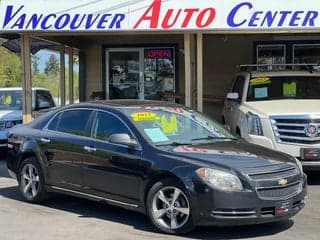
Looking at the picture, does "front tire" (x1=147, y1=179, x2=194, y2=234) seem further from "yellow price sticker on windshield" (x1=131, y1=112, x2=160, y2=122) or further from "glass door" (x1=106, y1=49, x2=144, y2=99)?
"glass door" (x1=106, y1=49, x2=144, y2=99)

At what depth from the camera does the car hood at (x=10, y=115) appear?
14.4 meters

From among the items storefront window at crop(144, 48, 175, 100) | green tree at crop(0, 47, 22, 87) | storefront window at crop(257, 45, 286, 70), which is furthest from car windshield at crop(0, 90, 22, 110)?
green tree at crop(0, 47, 22, 87)

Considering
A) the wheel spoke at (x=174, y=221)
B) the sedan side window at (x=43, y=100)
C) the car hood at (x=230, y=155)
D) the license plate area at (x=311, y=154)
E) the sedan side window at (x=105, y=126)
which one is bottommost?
the wheel spoke at (x=174, y=221)

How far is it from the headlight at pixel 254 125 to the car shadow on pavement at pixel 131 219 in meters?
2.97

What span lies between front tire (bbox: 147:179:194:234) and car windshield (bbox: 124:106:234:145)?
65 centimetres

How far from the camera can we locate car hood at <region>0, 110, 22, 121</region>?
14.4 meters

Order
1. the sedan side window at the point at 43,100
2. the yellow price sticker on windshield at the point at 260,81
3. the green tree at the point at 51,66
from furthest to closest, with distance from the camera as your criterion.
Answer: the green tree at the point at 51,66 < the sedan side window at the point at 43,100 < the yellow price sticker on windshield at the point at 260,81

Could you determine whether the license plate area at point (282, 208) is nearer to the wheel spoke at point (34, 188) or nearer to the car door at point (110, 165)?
the car door at point (110, 165)

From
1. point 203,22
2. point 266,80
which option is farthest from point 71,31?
point 266,80

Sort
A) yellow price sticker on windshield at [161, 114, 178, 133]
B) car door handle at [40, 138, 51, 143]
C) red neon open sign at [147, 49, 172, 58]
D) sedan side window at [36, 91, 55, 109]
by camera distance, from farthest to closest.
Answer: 1. red neon open sign at [147, 49, 172, 58]
2. sedan side window at [36, 91, 55, 109]
3. car door handle at [40, 138, 51, 143]
4. yellow price sticker on windshield at [161, 114, 178, 133]

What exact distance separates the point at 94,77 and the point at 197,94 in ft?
22.5

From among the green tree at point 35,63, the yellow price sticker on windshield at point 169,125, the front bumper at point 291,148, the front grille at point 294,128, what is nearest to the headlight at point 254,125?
the front bumper at point 291,148

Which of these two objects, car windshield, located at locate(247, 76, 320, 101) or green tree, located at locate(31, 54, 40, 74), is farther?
green tree, located at locate(31, 54, 40, 74)

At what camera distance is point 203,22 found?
11523 millimetres
